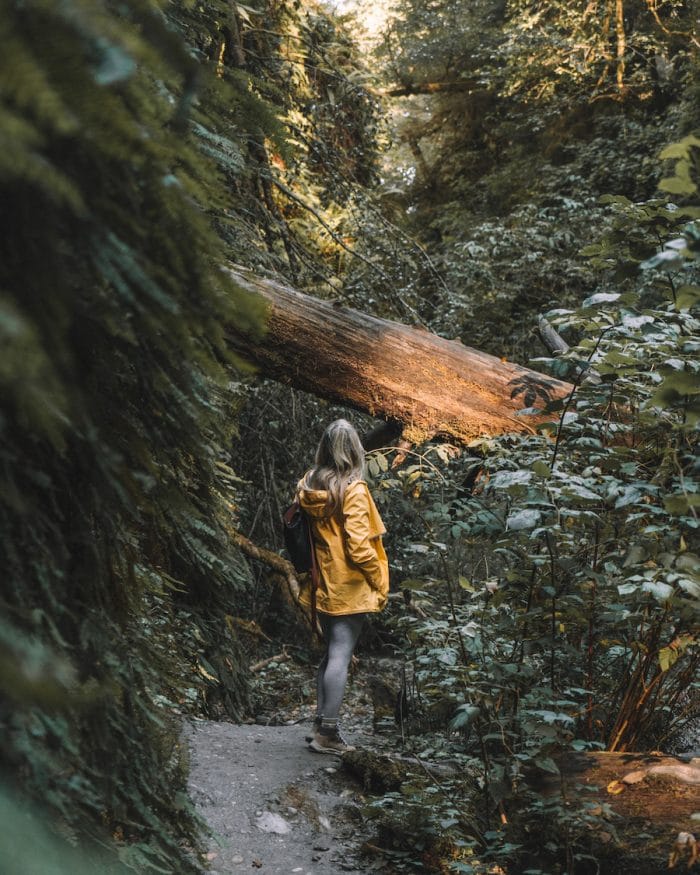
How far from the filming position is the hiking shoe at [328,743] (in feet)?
14.7

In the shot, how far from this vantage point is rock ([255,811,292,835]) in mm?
3562

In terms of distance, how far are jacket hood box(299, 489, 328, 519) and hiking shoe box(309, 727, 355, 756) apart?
1.31m

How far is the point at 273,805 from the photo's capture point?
376cm

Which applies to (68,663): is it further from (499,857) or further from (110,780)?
(499,857)

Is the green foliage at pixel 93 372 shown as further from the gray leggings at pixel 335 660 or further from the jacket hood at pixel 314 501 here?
the gray leggings at pixel 335 660

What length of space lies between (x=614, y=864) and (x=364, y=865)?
1.11 m

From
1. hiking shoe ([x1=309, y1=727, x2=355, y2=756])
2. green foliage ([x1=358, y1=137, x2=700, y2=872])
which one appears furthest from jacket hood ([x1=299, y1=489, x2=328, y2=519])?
hiking shoe ([x1=309, y1=727, x2=355, y2=756])

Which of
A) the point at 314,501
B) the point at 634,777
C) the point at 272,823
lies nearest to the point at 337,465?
the point at 314,501

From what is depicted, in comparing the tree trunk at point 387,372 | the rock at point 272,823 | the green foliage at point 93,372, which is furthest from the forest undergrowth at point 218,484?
the rock at point 272,823

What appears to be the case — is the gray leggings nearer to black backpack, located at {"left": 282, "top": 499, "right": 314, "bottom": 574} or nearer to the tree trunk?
black backpack, located at {"left": 282, "top": 499, "right": 314, "bottom": 574}

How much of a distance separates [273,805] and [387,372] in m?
2.45

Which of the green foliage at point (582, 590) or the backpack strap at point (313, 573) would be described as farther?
the backpack strap at point (313, 573)

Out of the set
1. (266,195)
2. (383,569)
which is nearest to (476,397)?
(383,569)

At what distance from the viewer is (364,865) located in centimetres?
329
